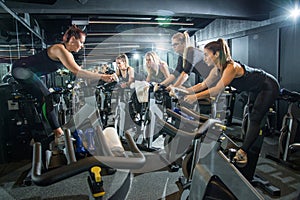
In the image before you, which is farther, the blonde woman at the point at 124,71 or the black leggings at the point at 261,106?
the blonde woman at the point at 124,71

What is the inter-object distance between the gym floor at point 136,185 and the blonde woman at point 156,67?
1886 millimetres

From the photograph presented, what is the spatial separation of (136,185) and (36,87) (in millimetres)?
1666

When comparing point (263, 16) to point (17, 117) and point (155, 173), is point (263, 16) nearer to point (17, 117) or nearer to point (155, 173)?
point (155, 173)

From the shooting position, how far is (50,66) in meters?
2.77

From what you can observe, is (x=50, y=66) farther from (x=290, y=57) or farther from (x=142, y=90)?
(x=290, y=57)

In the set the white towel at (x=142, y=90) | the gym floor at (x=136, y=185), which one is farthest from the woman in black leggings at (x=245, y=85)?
the white towel at (x=142, y=90)

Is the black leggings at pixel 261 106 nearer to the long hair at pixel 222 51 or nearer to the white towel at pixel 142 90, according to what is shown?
the long hair at pixel 222 51

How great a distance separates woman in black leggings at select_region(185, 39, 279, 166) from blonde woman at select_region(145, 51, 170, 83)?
1.75 m

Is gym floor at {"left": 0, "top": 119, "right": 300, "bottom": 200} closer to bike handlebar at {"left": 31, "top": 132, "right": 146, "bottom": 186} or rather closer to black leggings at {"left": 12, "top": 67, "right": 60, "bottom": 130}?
black leggings at {"left": 12, "top": 67, "right": 60, "bottom": 130}

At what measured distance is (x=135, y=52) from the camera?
33.5ft

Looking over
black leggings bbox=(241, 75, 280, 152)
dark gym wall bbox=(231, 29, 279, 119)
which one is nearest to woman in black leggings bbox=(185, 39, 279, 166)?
black leggings bbox=(241, 75, 280, 152)

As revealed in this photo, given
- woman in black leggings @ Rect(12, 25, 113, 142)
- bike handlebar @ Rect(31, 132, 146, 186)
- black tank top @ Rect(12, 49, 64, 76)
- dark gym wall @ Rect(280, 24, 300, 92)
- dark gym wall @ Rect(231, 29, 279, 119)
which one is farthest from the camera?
dark gym wall @ Rect(231, 29, 279, 119)

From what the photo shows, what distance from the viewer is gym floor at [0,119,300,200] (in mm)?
2412

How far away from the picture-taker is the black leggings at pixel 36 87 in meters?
2.69
